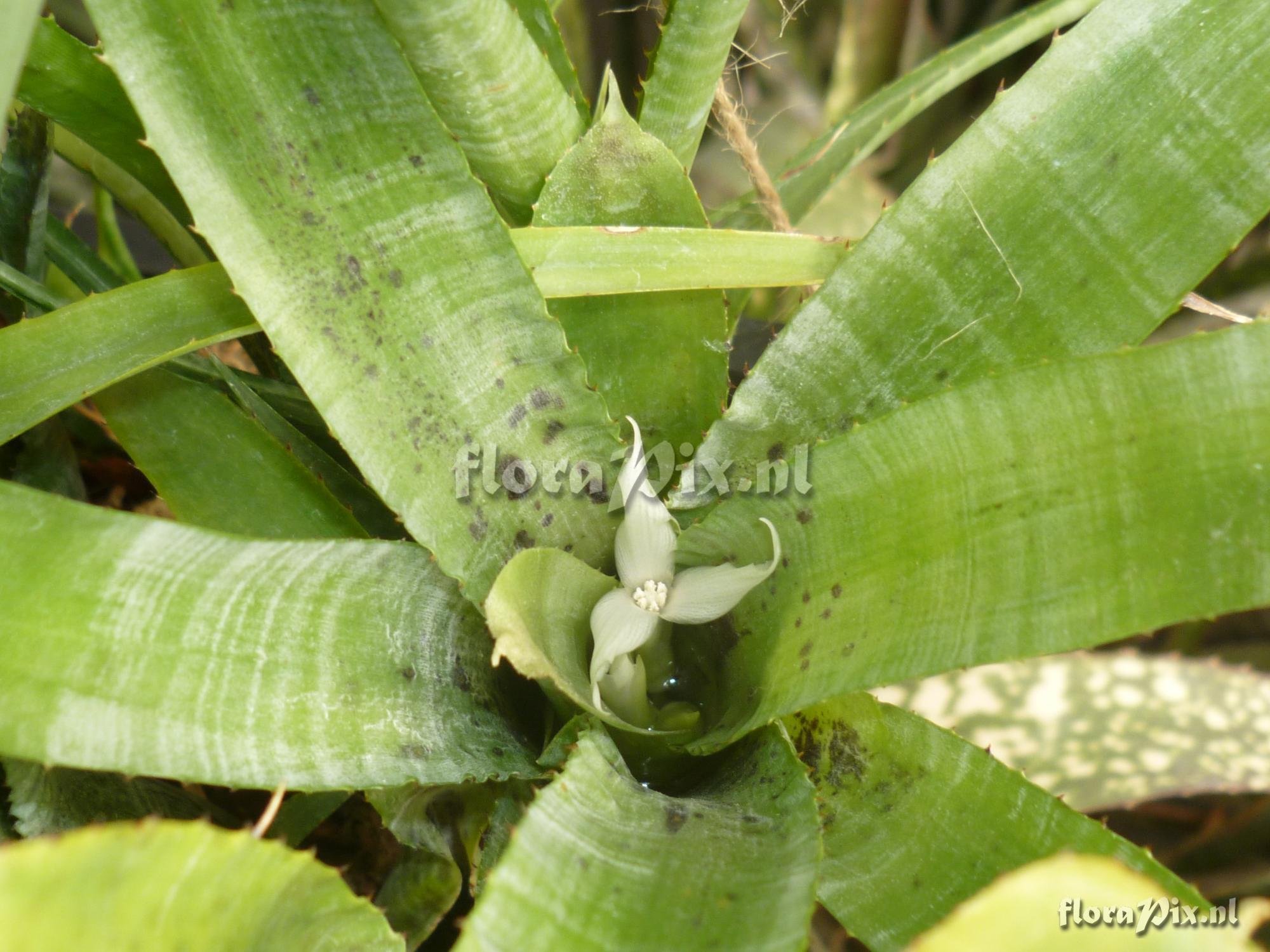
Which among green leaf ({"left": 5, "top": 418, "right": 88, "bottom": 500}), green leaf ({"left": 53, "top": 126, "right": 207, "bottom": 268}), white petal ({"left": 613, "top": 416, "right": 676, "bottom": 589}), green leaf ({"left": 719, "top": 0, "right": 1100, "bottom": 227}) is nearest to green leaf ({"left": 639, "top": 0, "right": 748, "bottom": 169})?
green leaf ({"left": 719, "top": 0, "right": 1100, "bottom": 227})

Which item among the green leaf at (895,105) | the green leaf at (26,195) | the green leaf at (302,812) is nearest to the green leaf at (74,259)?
the green leaf at (26,195)

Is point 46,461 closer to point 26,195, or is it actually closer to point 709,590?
point 26,195

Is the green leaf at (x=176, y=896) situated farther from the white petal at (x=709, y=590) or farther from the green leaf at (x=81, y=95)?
the green leaf at (x=81, y=95)

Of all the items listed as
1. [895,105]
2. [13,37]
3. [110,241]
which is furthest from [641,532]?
[110,241]

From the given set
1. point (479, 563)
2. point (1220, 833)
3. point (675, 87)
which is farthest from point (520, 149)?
point (1220, 833)

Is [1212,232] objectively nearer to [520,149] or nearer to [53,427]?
[520,149]

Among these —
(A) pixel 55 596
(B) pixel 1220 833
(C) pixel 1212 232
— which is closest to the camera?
(A) pixel 55 596

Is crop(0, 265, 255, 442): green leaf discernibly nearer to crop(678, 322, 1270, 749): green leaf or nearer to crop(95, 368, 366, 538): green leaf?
crop(95, 368, 366, 538): green leaf

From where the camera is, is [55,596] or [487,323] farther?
[487,323]
